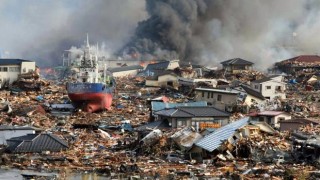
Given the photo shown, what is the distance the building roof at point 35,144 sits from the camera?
17.3 metres

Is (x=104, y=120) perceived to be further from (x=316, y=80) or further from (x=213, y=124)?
(x=316, y=80)

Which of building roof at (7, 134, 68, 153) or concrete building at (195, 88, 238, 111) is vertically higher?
concrete building at (195, 88, 238, 111)

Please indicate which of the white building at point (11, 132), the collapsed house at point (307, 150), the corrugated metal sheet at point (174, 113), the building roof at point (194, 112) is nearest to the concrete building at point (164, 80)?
the building roof at point (194, 112)

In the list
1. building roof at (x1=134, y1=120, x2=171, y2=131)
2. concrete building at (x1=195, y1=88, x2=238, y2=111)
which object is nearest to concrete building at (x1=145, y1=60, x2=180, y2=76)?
concrete building at (x1=195, y1=88, x2=238, y2=111)

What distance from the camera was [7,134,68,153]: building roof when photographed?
17281 millimetres

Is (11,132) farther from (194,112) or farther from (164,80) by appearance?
(164,80)

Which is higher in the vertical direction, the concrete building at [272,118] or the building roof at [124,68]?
the building roof at [124,68]

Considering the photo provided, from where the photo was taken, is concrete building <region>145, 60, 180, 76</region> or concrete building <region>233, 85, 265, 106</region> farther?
concrete building <region>145, 60, 180, 76</region>

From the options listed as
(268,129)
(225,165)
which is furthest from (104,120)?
(225,165)

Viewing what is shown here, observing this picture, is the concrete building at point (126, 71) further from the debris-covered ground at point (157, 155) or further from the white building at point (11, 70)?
the debris-covered ground at point (157, 155)

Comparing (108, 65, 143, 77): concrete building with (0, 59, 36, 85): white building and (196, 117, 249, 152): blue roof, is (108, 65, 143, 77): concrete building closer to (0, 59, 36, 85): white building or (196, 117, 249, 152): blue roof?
(0, 59, 36, 85): white building

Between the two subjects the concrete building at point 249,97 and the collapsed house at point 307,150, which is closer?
the collapsed house at point 307,150

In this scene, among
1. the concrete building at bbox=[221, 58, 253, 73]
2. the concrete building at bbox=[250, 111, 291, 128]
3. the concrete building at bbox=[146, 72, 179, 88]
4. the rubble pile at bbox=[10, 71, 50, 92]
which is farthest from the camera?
the concrete building at bbox=[221, 58, 253, 73]

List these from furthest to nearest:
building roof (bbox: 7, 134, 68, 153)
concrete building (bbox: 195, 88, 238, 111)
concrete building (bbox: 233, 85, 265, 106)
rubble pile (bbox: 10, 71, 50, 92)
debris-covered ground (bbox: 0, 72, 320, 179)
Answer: rubble pile (bbox: 10, 71, 50, 92) → concrete building (bbox: 233, 85, 265, 106) → concrete building (bbox: 195, 88, 238, 111) → building roof (bbox: 7, 134, 68, 153) → debris-covered ground (bbox: 0, 72, 320, 179)
